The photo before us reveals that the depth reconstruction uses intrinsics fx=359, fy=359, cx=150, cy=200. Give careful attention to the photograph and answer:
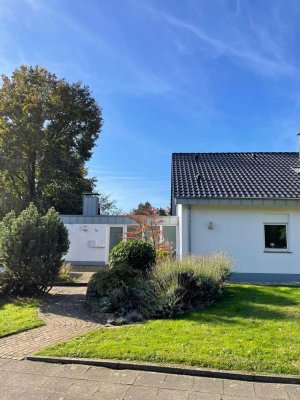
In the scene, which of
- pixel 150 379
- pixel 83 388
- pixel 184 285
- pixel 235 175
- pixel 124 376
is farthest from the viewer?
pixel 235 175

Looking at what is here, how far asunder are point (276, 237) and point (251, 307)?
20.5 feet

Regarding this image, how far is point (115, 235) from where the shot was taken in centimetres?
2002

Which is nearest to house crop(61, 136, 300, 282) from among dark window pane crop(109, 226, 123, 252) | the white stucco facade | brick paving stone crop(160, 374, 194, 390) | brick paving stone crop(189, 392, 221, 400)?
dark window pane crop(109, 226, 123, 252)

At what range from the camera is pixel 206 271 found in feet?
30.6

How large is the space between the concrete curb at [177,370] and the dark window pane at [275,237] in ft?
31.7

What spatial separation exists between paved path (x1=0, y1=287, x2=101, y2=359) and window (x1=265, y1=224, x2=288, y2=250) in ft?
24.1

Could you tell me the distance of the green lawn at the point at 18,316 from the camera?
7211 millimetres

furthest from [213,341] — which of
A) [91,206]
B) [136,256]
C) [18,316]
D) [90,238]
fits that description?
[91,206]

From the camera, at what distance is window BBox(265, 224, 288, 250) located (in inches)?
542

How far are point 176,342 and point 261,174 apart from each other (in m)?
12.2

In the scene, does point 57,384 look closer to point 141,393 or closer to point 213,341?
point 141,393

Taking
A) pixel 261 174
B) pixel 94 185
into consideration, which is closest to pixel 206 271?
pixel 261 174

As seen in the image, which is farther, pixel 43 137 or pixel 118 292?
pixel 43 137

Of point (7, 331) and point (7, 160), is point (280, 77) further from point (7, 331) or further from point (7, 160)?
point (7, 160)
